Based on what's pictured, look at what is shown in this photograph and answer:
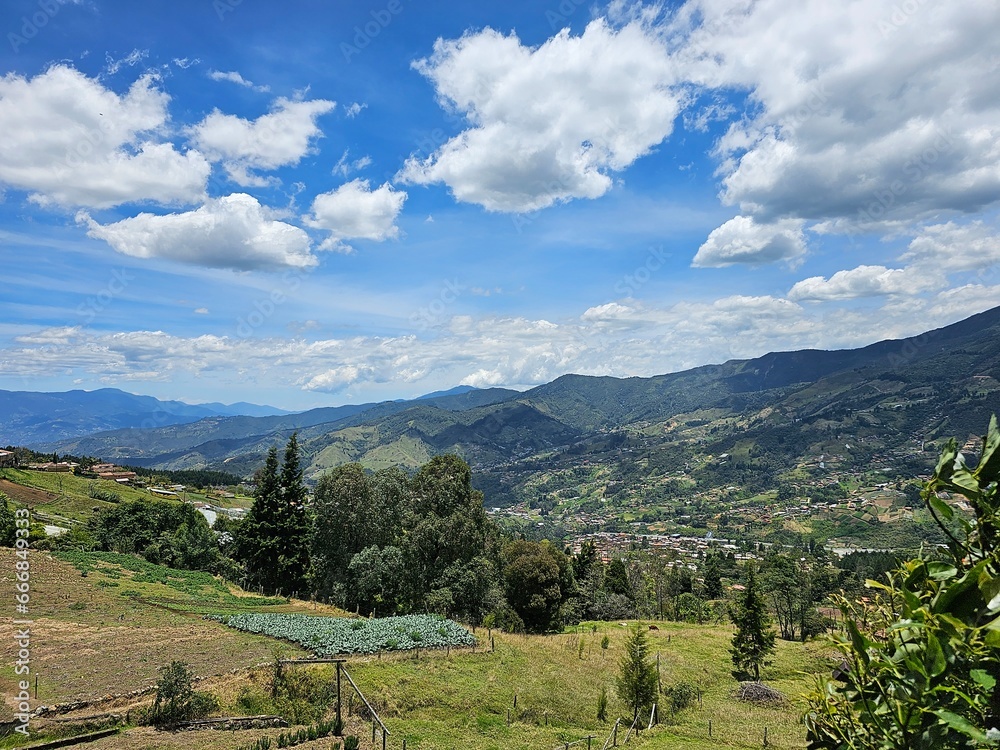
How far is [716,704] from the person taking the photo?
2472 cm

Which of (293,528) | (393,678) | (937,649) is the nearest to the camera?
(937,649)

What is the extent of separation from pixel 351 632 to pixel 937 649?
82.7 feet

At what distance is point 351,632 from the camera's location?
75.8 ft

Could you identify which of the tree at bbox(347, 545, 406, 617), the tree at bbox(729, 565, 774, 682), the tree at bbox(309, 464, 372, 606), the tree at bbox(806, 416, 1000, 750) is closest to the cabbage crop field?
the tree at bbox(347, 545, 406, 617)

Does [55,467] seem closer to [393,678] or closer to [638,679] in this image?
[393,678]

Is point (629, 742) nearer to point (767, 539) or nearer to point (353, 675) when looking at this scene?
point (353, 675)

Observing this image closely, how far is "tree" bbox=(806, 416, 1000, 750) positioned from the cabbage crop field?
22.2 metres

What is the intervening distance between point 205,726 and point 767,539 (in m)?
197

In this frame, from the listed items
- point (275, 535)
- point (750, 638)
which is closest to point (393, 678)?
point (750, 638)

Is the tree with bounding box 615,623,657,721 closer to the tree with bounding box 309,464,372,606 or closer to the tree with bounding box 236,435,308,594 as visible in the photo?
the tree with bounding box 309,464,372,606

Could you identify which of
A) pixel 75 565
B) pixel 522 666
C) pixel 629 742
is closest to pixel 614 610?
pixel 522 666

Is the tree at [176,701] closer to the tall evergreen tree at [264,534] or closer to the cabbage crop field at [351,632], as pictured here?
the cabbage crop field at [351,632]

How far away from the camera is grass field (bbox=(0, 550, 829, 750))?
52.4ft

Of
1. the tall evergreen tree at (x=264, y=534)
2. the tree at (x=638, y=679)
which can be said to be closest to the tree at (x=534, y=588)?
the tree at (x=638, y=679)
